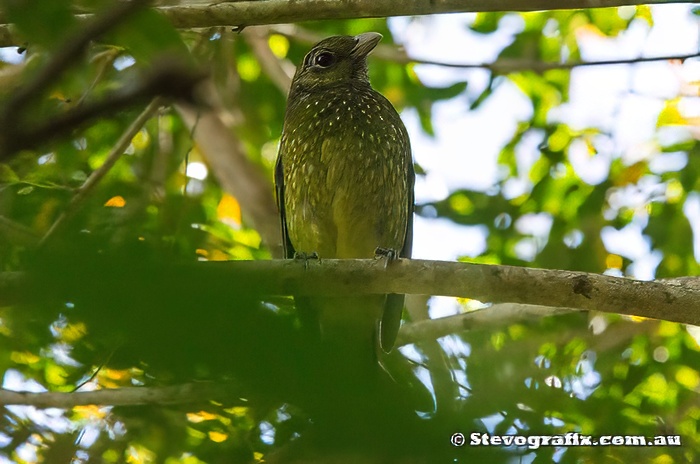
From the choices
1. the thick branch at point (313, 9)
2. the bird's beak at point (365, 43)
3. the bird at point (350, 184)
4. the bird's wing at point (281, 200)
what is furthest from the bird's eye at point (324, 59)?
the thick branch at point (313, 9)

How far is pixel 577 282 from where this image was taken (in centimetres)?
286

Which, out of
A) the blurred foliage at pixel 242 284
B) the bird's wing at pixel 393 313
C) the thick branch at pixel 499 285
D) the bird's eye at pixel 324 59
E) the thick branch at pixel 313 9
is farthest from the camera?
the bird's eye at pixel 324 59

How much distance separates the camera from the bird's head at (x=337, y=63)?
491 centimetres

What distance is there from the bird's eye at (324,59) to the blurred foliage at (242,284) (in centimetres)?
62

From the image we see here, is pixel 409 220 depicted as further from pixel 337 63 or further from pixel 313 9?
pixel 313 9

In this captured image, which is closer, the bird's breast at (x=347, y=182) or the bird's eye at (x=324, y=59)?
the bird's breast at (x=347, y=182)

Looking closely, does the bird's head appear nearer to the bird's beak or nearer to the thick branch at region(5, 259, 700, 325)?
the bird's beak

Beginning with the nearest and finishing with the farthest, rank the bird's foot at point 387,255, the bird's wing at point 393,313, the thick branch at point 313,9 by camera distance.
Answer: the bird's foot at point 387,255, the thick branch at point 313,9, the bird's wing at point 393,313

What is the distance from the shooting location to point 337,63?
16.3ft

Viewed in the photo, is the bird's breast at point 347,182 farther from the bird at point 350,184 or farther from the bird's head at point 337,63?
the bird's head at point 337,63

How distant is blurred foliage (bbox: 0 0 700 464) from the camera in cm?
76

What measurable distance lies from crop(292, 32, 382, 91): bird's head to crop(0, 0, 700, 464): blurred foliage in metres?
0.61

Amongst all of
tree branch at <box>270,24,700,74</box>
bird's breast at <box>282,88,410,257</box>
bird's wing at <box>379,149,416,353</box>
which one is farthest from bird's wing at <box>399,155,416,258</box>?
tree branch at <box>270,24,700,74</box>

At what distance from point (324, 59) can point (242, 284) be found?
4357mm
